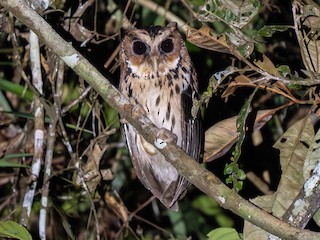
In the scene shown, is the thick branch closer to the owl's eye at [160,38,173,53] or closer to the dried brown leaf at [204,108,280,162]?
the dried brown leaf at [204,108,280,162]

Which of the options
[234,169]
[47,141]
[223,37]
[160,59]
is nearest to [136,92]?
[160,59]

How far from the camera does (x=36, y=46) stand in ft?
10.6

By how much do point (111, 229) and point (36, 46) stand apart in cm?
104

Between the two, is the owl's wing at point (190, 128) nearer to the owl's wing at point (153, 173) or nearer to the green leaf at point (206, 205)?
the owl's wing at point (153, 173)

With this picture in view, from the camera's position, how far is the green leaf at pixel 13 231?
8.20 ft

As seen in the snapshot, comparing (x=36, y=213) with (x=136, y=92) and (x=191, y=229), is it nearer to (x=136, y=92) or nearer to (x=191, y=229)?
(x=191, y=229)

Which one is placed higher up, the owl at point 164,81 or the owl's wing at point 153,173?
the owl at point 164,81

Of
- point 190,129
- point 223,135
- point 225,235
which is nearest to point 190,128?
point 190,129

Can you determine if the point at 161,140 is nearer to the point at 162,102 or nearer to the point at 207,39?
the point at 207,39

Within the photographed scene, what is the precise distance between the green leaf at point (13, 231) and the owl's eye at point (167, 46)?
3.16ft

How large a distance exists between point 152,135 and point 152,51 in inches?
28.5

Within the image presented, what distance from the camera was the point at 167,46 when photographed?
3135 millimetres

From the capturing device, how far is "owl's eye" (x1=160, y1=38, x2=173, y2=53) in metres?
3.12

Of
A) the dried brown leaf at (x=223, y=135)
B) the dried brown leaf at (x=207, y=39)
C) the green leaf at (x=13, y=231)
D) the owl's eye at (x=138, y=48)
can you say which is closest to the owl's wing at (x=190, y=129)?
the dried brown leaf at (x=223, y=135)
